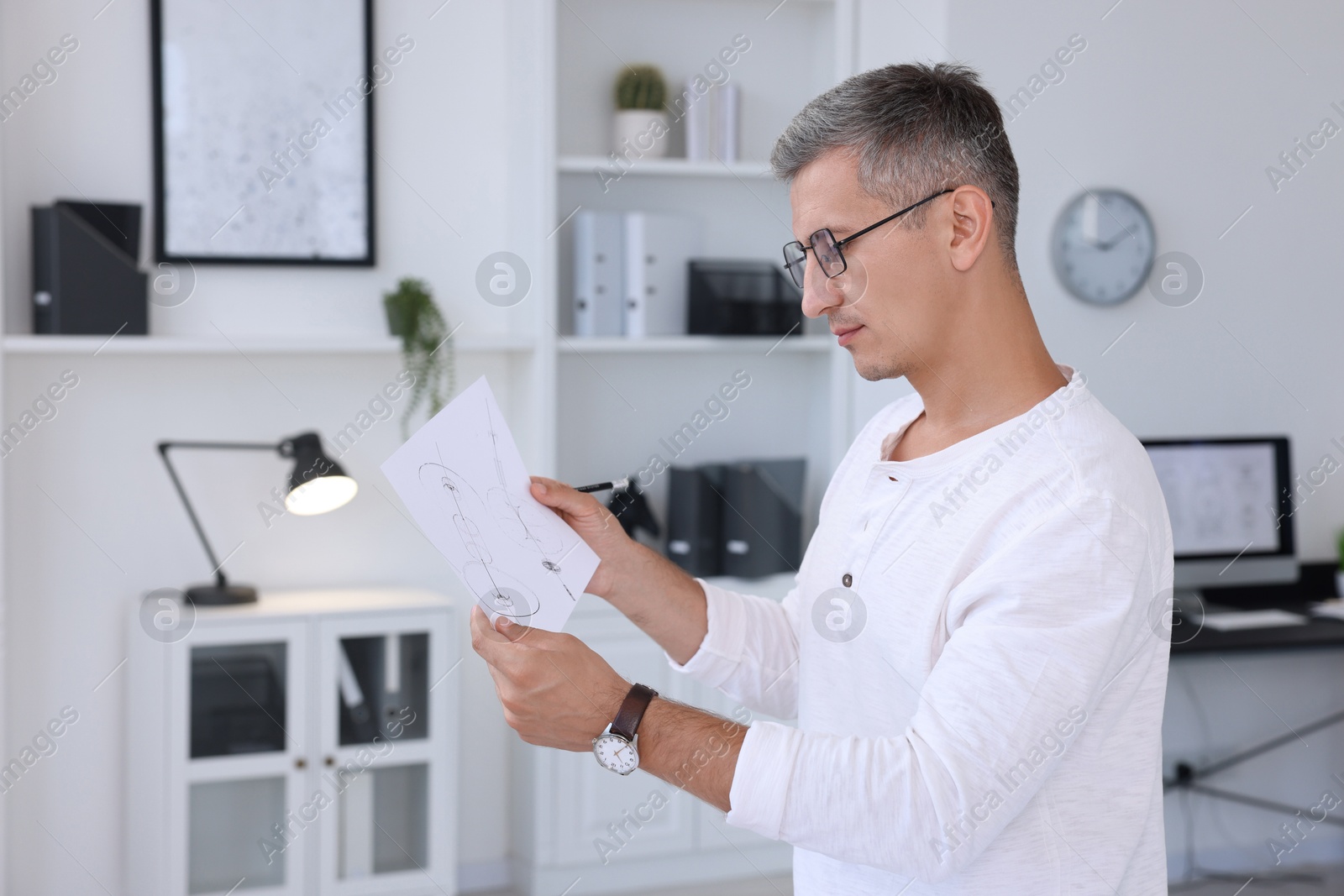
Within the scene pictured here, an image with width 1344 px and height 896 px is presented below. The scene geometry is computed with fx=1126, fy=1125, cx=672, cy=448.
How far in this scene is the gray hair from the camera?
1.16m

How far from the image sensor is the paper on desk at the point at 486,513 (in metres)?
1.16

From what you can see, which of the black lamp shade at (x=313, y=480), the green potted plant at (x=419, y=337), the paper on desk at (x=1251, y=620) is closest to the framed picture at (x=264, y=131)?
the green potted plant at (x=419, y=337)

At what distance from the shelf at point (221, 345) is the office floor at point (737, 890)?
5.01ft

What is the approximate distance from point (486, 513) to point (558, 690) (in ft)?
0.74

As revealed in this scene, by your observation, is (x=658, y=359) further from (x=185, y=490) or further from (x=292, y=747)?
(x=292, y=747)

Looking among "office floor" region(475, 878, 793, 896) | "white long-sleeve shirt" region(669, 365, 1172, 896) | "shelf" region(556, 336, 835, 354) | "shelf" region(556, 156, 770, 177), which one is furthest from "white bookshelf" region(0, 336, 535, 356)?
"white long-sleeve shirt" region(669, 365, 1172, 896)

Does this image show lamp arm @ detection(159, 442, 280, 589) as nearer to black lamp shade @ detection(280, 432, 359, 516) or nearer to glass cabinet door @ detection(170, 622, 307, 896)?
black lamp shade @ detection(280, 432, 359, 516)

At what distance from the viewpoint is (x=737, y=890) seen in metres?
3.14

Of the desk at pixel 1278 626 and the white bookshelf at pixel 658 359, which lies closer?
the desk at pixel 1278 626

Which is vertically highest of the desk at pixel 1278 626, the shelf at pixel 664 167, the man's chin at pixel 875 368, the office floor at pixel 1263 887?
the shelf at pixel 664 167

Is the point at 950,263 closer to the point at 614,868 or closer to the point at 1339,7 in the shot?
the point at 614,868

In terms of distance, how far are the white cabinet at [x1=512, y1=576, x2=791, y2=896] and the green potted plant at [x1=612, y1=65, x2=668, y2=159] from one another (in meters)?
1.22

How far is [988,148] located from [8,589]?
2588mm

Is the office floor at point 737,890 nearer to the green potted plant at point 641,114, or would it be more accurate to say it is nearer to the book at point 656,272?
the book at point 656,272
